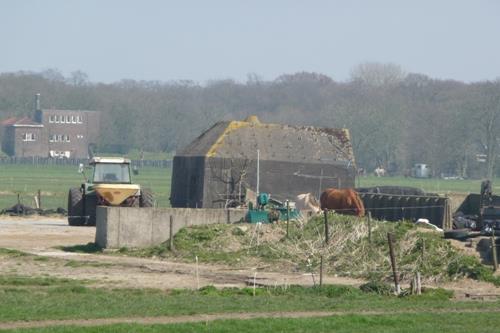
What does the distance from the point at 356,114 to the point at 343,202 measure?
10019 cm

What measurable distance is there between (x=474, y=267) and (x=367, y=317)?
864cm

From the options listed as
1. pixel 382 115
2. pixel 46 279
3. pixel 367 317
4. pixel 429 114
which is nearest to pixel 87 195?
pixel 46 279

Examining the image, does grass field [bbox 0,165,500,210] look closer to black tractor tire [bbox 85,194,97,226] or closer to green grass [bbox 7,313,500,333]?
black tractor tire [bbox 85,194,97,226]

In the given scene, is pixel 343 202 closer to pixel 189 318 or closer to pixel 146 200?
pixel 146 200

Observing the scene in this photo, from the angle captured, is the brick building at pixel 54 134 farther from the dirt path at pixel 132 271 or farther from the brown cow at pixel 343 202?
the dirt path at pixel 132 271

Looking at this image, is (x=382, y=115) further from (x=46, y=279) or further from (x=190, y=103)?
(x=46, y=279)

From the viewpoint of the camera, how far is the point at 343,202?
46.8 metres

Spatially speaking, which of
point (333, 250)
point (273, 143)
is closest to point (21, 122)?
point (273, 143)

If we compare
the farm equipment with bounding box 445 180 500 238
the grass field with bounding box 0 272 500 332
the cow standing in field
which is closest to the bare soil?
the grass field with bounding box 0 272 500 332

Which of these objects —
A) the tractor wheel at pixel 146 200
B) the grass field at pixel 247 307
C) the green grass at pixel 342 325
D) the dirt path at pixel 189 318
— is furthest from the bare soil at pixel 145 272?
the tractor wheel at pixel 146 200

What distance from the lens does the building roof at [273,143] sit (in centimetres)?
5756

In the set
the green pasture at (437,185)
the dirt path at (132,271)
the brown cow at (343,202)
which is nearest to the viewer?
the dirt path at (132,271)

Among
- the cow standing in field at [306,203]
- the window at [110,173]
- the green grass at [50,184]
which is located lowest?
the green grass at [50,184]

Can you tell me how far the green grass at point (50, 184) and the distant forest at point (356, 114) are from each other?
68.8ft
